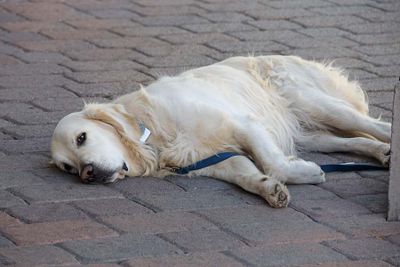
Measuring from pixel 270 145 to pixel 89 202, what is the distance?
1.03 m

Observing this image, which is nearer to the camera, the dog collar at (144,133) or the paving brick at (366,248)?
the paving brick at (366,248)

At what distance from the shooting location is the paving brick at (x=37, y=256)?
4.84 metres

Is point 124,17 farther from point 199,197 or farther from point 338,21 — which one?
point 199,197

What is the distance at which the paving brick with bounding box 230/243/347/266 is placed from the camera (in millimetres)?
4879

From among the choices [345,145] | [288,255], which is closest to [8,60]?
[345,145]

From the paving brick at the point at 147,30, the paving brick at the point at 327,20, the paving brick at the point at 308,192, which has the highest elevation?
the paving brick at the point at 327,20

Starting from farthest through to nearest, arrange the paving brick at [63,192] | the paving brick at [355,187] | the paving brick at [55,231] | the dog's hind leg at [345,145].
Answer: the dog's hind leg at [345,145], the paving brick at [355,187], the paving brick at [63,192], the paving brick at [55,231]

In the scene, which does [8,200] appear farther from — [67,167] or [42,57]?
[42,57]

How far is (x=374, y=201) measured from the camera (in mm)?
5656

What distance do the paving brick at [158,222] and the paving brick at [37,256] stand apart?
41 cm

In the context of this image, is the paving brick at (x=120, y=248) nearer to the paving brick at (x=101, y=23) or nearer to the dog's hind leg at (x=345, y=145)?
the dog's hind leg at (x=345, y=145)

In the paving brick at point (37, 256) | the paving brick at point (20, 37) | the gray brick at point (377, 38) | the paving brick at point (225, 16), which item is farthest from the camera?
the paving brick at point (225, 16)

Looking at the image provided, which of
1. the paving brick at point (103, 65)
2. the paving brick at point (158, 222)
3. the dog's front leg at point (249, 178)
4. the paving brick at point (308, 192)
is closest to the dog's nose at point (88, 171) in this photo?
the paving brick at point (158, 222)

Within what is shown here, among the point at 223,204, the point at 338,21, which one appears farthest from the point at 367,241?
the point at 338,21
